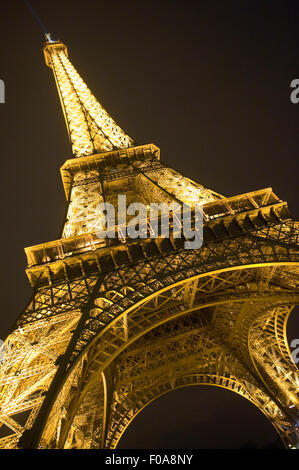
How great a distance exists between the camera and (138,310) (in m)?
14.6

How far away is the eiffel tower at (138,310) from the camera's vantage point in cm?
854

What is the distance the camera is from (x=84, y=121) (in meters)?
26.8

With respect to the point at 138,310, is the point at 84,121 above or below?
above

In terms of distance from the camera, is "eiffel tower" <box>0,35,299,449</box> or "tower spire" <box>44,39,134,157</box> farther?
"tower spire" <box>44,39,134,157</box>

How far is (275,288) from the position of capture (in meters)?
14.5

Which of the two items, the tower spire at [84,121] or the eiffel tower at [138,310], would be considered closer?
the eiffel tower at [138,310]

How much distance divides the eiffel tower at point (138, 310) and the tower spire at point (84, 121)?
0.71 feet

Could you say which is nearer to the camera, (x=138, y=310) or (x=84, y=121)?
(x=138, y=310)

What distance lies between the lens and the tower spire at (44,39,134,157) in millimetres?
23875

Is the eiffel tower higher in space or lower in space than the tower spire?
lower

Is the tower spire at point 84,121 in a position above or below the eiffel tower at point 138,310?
above

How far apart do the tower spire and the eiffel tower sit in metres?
0.22

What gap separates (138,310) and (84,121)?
18052 mm
